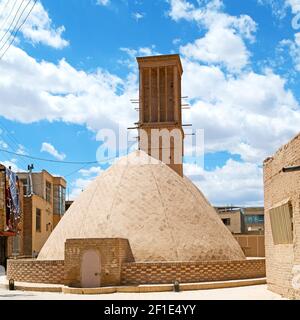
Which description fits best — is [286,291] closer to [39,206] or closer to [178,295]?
[178,295]

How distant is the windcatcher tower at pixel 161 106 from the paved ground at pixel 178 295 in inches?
350

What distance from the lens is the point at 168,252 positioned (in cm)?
1695

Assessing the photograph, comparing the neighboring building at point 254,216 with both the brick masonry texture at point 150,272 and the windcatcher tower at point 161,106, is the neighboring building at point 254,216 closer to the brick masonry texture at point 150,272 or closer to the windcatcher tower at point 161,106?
the windcatcher tower at point 161,106

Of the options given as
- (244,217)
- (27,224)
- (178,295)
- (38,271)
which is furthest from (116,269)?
(244,217)

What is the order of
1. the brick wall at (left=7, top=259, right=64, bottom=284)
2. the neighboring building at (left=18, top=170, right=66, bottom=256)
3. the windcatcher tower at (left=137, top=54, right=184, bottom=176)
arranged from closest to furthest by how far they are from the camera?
the brick wall at (left=7, top=259, right=64, bottom=284) → the windcatcher tower at (left=137, top=54, right=184, bottom=176) → the neighboring building at (left=18, top=170, right=66, bottom=256)

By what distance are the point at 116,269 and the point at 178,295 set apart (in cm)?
253

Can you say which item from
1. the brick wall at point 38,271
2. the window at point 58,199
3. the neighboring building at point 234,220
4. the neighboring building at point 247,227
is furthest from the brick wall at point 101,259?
the neighboring building at point 234,220

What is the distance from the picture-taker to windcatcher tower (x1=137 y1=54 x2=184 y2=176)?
75.3 ft

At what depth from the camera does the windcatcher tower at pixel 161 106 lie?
22953mm

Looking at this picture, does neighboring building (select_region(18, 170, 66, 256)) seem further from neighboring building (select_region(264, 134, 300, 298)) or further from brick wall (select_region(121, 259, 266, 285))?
neighboring building (select_region(264, 134, 300, 298))

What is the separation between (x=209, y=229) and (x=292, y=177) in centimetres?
720

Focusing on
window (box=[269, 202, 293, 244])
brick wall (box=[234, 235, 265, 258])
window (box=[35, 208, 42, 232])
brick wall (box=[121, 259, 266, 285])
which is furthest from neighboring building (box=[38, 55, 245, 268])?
window (box=[35, 208, 42, 232])
